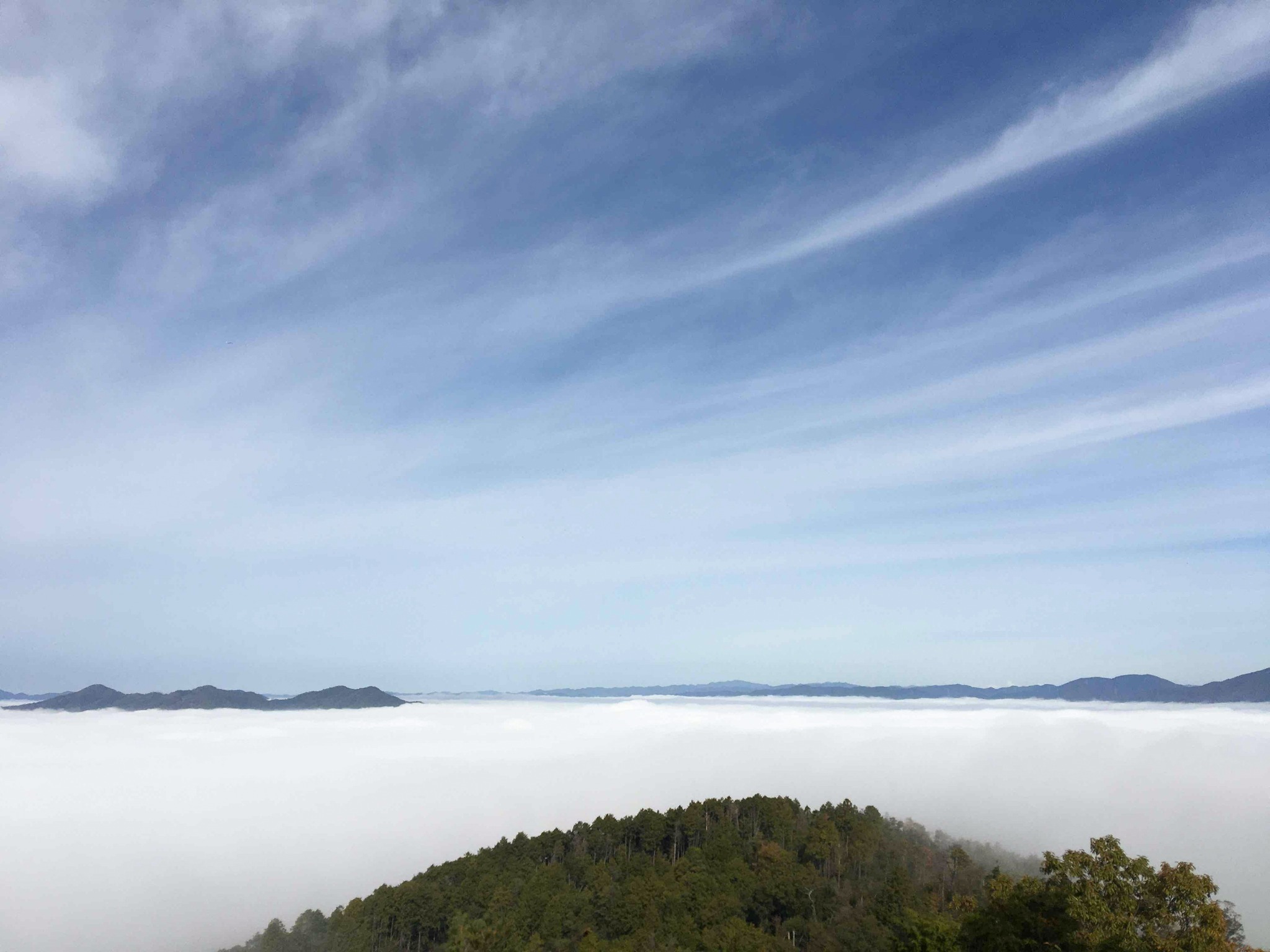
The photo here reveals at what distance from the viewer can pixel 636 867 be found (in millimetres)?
134750

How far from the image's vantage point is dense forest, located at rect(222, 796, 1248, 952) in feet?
163

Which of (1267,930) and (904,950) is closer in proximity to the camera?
(904,950)

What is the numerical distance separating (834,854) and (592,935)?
6231 centimetres

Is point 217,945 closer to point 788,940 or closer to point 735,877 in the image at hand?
point 735,877

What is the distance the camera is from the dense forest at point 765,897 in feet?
163

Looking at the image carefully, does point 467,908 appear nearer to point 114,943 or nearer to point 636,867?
point 636,867

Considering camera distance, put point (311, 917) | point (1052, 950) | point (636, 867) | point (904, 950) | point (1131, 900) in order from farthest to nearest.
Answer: point (311, 917) → point (636, 867) → point (904, 950) → point (1131, 900) → point (1052, 950)

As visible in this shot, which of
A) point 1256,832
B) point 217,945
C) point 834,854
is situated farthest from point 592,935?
point 1256,832

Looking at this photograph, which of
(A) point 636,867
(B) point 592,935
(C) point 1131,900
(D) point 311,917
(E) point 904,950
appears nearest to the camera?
(C) point 1131,900

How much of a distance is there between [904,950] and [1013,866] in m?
136

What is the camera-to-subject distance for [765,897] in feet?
383

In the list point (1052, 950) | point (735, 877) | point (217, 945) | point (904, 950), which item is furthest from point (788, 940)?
point (217, 945)

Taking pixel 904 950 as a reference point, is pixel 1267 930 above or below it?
below

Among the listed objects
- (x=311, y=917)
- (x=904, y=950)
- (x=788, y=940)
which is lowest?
(x=311, y=917)
